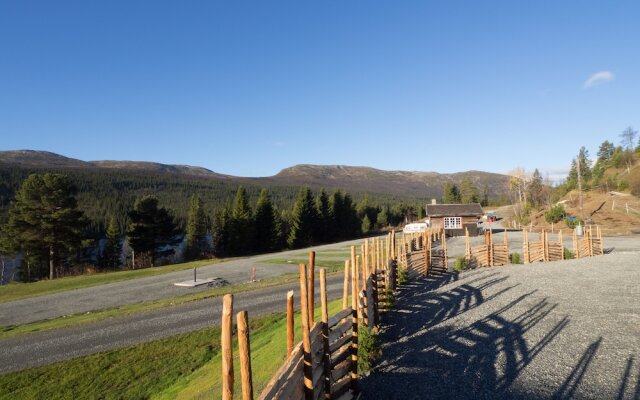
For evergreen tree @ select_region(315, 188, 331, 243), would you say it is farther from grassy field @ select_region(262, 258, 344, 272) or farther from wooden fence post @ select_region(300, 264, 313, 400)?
wooden fence post @ select_region(300, 264, 313, 400)

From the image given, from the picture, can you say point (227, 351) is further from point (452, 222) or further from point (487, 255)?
point (452, 222)

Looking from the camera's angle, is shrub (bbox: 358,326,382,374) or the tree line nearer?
shrub (bbox: 358,326,382,374)

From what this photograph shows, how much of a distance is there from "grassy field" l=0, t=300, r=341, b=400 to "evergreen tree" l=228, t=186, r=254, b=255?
44.7 meters

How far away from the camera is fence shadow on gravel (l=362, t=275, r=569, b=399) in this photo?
24.7 feet

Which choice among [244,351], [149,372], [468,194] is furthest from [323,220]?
[468,194]

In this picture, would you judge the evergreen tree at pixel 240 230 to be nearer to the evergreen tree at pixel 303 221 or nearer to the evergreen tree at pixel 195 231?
the evergreen tree at pixel 303 221

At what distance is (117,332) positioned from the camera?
1644cm

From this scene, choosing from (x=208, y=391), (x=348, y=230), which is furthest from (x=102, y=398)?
(x=348, y=230)

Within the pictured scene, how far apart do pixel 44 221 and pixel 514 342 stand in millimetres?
48168

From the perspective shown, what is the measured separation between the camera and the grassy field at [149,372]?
33.1 feet

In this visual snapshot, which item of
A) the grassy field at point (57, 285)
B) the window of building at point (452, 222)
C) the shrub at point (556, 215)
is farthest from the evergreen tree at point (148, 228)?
the shrub at point (556, 215)

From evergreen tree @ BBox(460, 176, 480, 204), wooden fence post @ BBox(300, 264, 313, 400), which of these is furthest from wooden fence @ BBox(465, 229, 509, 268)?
evergreen tree @ BBox(460, 176, 480, 204)

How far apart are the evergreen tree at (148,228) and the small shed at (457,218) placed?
132 feet

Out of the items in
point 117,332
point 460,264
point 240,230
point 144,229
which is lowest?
point 117,332
